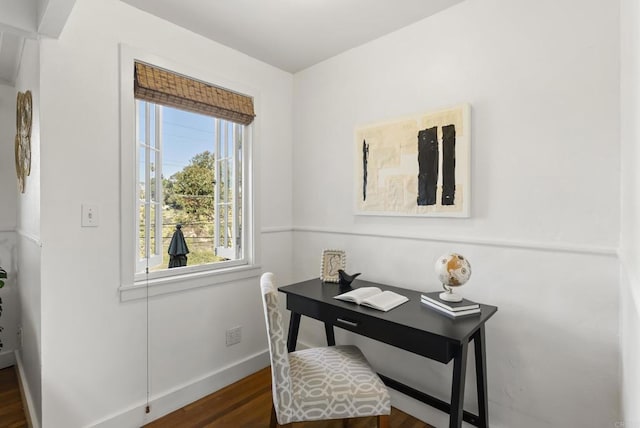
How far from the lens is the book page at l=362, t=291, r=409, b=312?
1.57m

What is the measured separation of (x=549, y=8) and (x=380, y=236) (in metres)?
1.44

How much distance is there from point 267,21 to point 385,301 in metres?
1.78

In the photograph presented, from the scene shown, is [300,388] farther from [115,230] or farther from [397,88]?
[397,88]

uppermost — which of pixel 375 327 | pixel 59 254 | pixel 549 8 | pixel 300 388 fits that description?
pixel 549 8

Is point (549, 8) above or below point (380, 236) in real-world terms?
above

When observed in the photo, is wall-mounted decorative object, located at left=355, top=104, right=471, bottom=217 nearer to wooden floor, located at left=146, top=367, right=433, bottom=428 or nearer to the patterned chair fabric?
the patterned chair fabric

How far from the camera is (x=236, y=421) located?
1.89 meters

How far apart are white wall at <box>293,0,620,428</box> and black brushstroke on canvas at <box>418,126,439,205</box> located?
0.52ft

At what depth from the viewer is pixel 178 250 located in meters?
2.13

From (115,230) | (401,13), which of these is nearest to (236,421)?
(115,230)

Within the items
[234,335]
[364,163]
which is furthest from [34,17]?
[234,335]

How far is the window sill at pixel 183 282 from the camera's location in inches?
72.0

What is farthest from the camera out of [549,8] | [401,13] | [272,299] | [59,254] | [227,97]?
[227,97]

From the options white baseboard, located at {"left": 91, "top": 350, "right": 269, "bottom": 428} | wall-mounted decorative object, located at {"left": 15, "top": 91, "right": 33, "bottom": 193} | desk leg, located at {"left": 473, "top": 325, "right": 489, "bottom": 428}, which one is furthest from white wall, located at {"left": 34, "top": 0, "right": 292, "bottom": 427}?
desk leg, located at {"left": 473, "top": 325, "right": 489, "bottom": 428}
